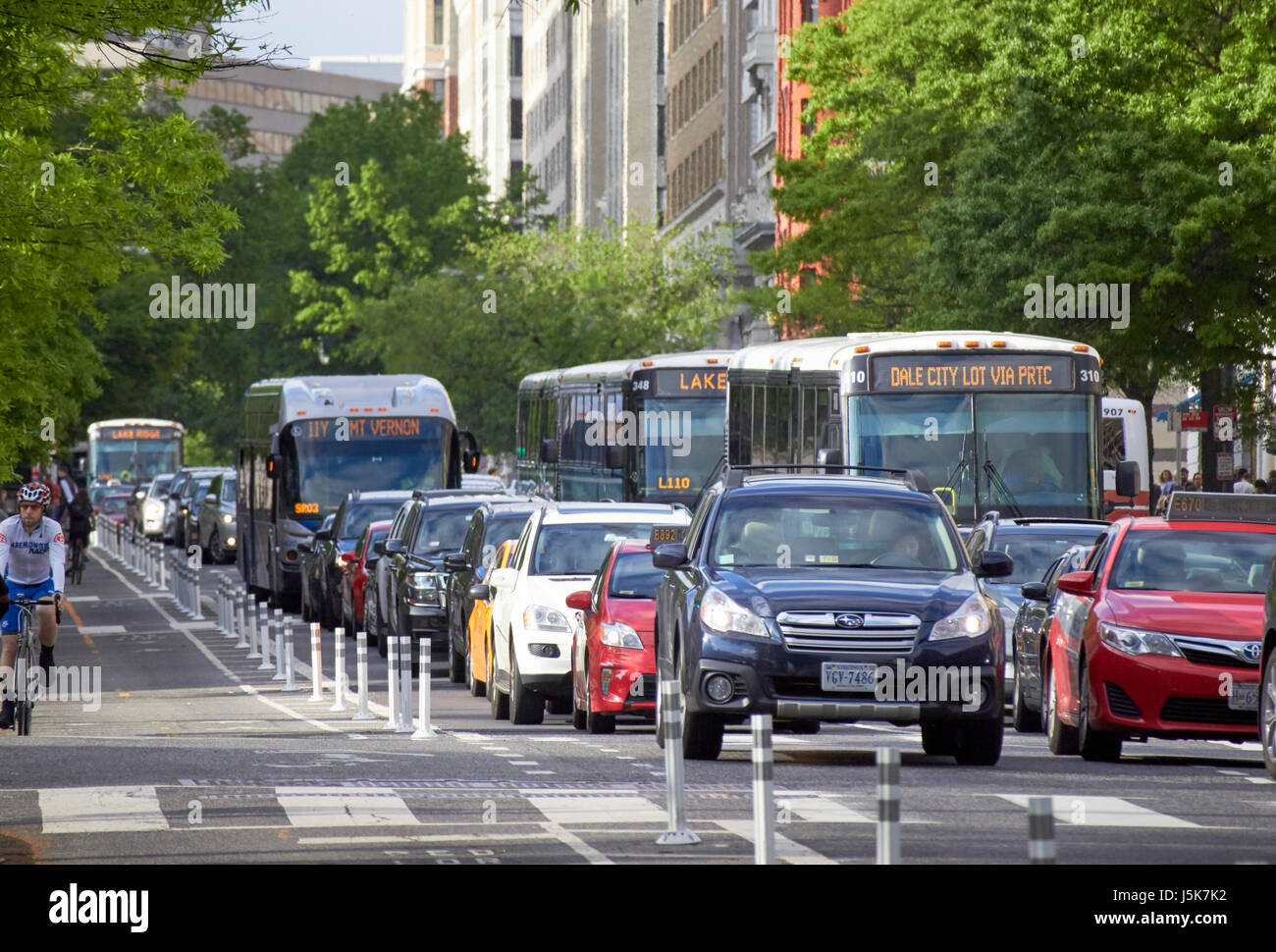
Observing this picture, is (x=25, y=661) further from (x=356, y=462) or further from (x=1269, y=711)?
(x=356, y=462)

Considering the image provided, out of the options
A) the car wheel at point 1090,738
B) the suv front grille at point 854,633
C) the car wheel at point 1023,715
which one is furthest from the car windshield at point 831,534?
the car wheel at point 1023,715

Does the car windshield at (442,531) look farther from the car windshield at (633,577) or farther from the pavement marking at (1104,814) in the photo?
the pavement marking at (1104,814)

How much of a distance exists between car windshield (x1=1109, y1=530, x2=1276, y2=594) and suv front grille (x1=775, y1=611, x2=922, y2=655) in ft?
6.75

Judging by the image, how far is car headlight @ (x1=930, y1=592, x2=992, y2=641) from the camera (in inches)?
626

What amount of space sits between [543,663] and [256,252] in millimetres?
55284

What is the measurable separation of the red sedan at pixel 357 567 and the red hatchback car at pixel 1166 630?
16568 mm

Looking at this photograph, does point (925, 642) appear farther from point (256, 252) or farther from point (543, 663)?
point (256, 252)

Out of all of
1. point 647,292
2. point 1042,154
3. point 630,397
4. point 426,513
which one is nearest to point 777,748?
point 426,513

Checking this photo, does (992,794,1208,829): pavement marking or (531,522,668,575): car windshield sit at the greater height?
(531,522,668,575): car windshield

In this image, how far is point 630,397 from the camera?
37781 millimetres

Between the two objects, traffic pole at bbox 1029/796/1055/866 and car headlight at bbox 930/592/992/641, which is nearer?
traffic pole at bbox 1029/796/1055/866

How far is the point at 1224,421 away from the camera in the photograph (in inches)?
1583

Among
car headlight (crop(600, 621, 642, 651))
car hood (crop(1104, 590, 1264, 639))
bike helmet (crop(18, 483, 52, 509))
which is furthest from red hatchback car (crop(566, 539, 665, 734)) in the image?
bike helmet (crop(18, 483, 52, 509))

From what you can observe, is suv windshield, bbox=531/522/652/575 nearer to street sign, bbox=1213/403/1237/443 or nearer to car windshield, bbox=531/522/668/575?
car windshield, bbox=531/522/668/575
